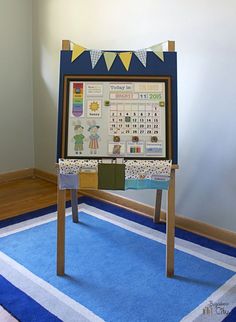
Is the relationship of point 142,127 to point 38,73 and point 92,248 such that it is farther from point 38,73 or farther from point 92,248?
point 38,73

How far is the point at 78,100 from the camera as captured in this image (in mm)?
1872

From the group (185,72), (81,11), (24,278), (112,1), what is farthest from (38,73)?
(24,278)

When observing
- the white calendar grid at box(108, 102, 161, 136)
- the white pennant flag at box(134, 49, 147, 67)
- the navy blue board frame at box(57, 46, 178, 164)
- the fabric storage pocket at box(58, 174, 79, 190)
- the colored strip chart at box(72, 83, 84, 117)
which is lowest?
the fabric storage pocket at box(58, 174, 79, 190)

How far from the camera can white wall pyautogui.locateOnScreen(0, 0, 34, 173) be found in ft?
10.7

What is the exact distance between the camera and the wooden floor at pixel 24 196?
2.78 m

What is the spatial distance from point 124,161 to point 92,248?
684 mm

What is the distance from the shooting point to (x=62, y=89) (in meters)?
1.87

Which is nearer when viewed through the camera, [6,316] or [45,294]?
[6,316]

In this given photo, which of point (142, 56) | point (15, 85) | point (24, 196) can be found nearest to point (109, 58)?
point (142, 56)

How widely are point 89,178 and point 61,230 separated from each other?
0.32 m

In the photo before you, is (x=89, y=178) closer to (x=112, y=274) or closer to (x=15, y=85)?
(x=112, y=274)

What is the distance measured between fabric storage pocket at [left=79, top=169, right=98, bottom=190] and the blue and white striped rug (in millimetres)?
490

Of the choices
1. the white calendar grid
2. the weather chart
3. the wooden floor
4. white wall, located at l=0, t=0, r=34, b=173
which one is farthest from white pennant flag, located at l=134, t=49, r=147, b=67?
white wall, located at l=0, t=0, r=34, b=173

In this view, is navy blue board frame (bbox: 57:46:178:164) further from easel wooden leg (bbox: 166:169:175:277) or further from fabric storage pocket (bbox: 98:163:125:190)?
easel wooden leg (bbox: 166:169:175:277)
